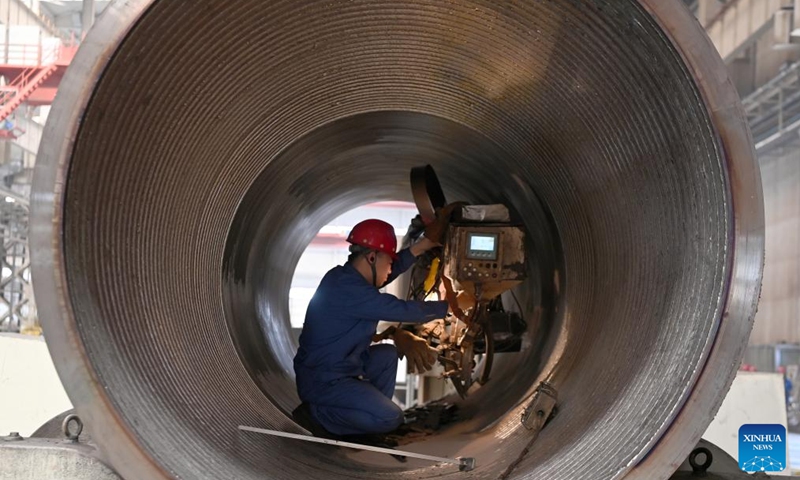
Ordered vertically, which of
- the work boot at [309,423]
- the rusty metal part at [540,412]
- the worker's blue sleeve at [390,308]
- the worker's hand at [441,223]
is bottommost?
the work boot at [309,423]

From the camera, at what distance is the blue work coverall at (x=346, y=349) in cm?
384

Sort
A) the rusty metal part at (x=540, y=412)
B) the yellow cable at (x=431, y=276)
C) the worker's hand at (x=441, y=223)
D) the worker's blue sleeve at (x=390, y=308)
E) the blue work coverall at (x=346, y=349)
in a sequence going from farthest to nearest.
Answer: the yellow cable at (x=431, y=276)
the worker's hand at (x=441, y=223)
the blue work coverall at (x=346, y=349)
the worker's blue sleeve at (x=390, y=308)
the rusty metal part at (x=540, y=412)

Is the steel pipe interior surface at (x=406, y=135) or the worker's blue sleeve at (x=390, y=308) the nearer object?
the steel pipe interior surface at (x=406, y=135)

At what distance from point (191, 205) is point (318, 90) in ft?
2.57

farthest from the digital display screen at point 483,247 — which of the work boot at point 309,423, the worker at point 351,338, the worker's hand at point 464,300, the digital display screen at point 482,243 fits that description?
the work boot at point 309,423

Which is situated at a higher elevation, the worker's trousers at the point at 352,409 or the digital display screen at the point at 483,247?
the digital display screen at the point at 483,247

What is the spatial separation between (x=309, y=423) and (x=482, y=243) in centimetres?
112

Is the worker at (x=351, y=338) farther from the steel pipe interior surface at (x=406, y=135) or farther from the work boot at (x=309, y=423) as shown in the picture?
the steel pipe interior surface at (x=406, y=135)

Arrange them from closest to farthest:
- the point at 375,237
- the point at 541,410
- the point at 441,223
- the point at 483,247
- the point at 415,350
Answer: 1. the point at 541,410
2. the point at 483,247
3. the point at 375,237
4. the point at 441,223
5. the point at 415,350

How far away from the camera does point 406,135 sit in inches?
172

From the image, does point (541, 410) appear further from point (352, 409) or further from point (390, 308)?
point (352, 409)

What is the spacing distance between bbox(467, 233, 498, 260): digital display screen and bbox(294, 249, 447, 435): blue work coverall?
0.90 ft

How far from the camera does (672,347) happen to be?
2.25 metres

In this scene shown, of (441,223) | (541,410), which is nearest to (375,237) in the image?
(441,223)
